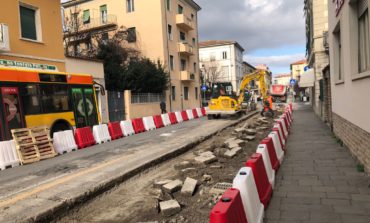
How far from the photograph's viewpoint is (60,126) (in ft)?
41.1

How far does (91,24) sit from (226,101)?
21883mm

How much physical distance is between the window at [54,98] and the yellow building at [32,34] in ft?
10.3

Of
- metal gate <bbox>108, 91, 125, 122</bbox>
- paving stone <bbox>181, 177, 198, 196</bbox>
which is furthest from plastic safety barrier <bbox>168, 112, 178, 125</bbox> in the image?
paving stone <bbox>181, 177, 198, 196</bbox>

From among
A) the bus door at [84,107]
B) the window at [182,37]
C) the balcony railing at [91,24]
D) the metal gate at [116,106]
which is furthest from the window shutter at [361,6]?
the window at [182,37]

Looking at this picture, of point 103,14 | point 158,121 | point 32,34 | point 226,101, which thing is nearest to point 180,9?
point 103,14

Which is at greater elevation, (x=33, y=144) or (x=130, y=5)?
(x=130, y=5)

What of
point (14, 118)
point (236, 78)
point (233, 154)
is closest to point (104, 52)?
point (14, 118)

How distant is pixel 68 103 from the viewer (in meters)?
12.9

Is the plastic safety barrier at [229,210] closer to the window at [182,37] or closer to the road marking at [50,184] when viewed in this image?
the road marking at [50,184]

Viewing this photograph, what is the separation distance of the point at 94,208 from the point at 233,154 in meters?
4.28

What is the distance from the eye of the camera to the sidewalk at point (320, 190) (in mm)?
4512

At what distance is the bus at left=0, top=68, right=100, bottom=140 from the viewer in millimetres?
10327

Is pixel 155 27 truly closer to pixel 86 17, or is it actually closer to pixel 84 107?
pixel 86 17

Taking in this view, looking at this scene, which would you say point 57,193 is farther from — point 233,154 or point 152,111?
point 152,111
